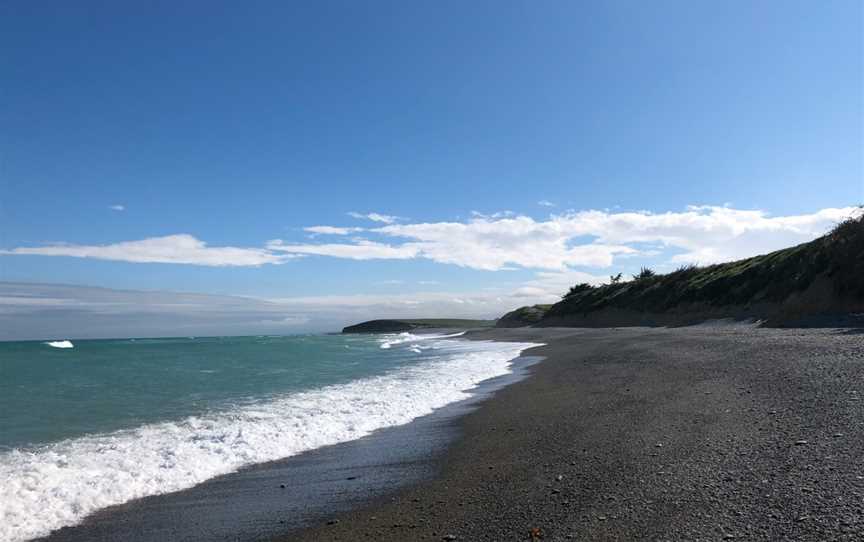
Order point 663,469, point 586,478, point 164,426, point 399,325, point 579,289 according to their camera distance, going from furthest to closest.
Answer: point 399,325 → point 579,289 → point 164,426 → point 586,478 → point 663,469

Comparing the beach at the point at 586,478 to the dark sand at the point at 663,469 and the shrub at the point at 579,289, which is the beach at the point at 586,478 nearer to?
the dark sand at the point at 663,469

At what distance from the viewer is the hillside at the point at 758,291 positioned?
24172mm

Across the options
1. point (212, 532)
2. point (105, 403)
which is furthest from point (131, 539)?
point (105, 403)

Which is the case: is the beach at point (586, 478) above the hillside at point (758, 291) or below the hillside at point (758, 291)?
below

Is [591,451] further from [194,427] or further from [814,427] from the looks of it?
[194,427]

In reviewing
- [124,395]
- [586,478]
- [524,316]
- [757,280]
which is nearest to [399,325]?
[524,316]

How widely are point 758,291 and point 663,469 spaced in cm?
3482

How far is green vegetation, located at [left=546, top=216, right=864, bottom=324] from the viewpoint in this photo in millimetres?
24547

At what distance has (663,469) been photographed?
5.36 metres

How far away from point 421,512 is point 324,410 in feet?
24.1

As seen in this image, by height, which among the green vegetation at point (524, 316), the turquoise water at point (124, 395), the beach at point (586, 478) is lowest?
the turquoise water at point (124, 395)

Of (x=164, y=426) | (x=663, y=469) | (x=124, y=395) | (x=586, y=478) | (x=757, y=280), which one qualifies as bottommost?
(x=124, y=395)

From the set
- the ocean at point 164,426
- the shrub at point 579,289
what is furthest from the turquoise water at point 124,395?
the shrub at point 579,289

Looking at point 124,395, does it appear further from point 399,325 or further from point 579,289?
point 399,325
